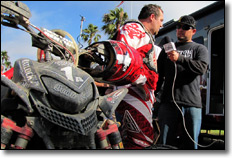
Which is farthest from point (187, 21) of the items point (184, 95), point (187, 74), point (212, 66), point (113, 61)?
point (212, 66)

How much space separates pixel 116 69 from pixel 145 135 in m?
0.79

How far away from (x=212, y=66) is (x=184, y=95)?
2.38m

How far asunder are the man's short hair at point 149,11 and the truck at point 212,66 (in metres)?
1.64

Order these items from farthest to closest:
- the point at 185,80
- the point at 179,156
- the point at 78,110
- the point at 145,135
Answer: the point at 185,80, the point at 145,135, the point at 179,156, the point at 78,110

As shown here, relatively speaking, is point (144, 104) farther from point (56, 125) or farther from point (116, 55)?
point (56, 125)

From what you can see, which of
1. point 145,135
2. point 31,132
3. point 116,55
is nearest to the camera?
point 31,132

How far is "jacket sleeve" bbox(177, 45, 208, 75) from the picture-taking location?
2227 millimetres

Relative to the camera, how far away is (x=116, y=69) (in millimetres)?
1328

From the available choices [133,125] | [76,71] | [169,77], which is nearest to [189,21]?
[169,77]

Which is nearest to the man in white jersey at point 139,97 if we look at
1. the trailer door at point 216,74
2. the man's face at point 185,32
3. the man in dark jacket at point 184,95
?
the man in dark jacket at point 184,95

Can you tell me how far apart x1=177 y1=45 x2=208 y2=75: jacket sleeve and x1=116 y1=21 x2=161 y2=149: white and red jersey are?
0.47m

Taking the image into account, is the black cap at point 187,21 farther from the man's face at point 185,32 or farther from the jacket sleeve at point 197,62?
the jacket sleeve at point 197,62

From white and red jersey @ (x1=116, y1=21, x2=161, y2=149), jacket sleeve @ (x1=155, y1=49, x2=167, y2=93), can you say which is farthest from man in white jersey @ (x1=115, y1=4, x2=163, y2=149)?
jacket sleeve @ (x1=155, y1=49, x2=167, y2=93)

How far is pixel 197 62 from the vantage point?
2.30 meters
